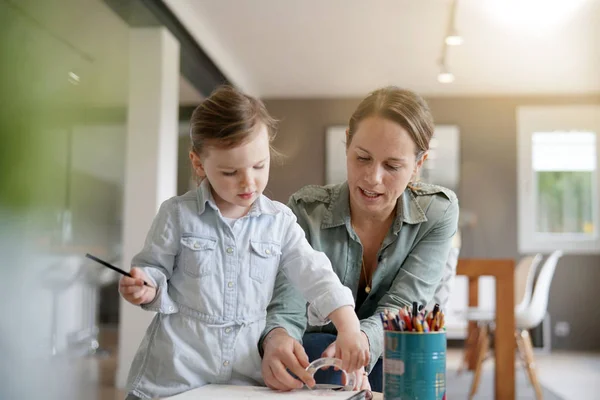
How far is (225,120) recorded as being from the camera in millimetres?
979

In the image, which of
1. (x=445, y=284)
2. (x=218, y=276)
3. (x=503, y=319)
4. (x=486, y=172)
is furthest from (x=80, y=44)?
(x=486, y=172)

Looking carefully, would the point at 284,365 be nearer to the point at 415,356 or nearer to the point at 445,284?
the point at 415,356

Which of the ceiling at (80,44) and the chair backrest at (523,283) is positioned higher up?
the ceiling at (80,44)

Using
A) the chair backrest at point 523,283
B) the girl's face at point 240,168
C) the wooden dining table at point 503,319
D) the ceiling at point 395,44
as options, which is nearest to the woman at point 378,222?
the girl's face at point 240,168

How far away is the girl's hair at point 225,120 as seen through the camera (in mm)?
970

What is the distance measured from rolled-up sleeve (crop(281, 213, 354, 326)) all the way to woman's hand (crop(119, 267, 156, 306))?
22 cm

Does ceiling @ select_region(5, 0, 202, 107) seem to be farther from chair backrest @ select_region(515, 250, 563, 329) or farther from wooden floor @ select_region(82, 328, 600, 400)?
chair backrest @ select_region(515, 250, 563, 329)

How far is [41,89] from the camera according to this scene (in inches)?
120

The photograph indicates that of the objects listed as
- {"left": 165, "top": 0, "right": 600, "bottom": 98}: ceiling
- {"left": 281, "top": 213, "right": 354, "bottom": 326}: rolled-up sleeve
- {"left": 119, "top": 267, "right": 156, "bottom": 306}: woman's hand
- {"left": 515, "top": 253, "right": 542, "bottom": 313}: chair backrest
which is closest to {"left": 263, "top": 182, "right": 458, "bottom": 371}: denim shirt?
{"left": 281, "top": 213, "right": 354, "bottom": 326}: rolled-up sleeve

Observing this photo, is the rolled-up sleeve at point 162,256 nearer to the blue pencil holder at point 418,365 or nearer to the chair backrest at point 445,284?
the blue pencil holder at point 418,365

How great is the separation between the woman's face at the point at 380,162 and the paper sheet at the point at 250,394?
40 centimetres

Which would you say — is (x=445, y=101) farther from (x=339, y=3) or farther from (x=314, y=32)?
(x=339, y=3)

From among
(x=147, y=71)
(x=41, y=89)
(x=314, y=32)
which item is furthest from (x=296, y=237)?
(x=314, y=32)

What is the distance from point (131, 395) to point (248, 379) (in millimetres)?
163
